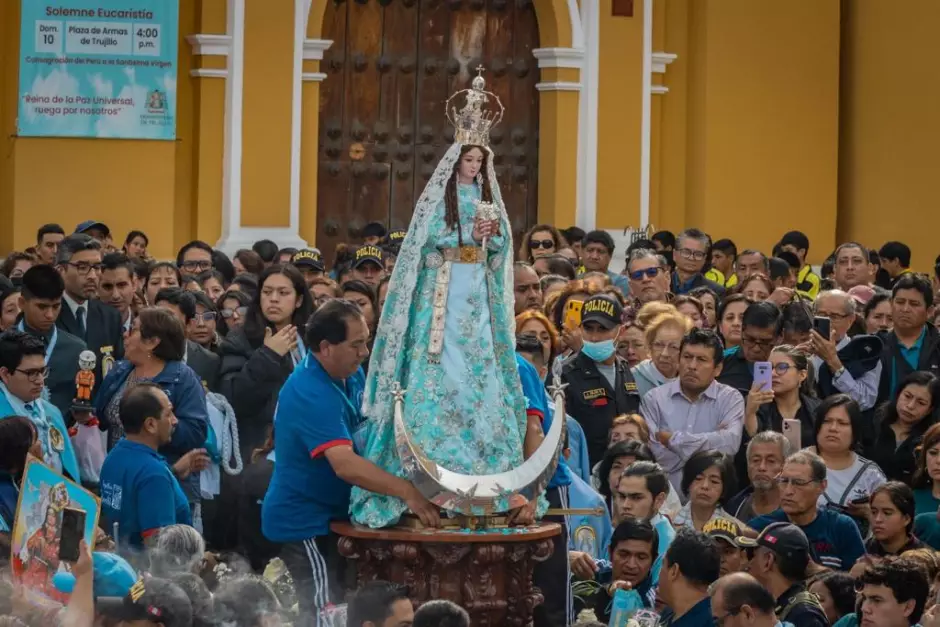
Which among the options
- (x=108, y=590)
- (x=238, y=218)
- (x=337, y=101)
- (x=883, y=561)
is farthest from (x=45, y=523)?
(x=337, y=101)

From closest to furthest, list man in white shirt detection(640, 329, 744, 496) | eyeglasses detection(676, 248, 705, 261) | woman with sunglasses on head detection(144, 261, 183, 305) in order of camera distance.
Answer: man in white shirt detection(640, 329, 744, 496), woman with sunglasses on head detection(144, 261, 183, 305), eyeglasses detection(676, 248, 705, 261)

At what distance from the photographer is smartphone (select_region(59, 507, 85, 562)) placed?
642 cm

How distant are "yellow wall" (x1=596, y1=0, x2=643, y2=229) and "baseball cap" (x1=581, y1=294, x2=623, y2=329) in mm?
6826

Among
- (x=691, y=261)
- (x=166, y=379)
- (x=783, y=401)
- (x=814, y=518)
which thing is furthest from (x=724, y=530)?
(x=691, y=261)

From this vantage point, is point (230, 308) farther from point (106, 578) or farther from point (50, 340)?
point (106, 578)

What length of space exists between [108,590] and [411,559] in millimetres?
1412

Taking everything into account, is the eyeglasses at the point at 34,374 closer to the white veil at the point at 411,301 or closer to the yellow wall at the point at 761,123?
the white veil at the point at 411,301

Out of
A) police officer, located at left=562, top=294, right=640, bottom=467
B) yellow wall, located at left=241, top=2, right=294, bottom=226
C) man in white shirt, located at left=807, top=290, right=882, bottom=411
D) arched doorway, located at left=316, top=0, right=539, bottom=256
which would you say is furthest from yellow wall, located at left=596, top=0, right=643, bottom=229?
police officer, located at left=562, top=294, right=640, bottom=467

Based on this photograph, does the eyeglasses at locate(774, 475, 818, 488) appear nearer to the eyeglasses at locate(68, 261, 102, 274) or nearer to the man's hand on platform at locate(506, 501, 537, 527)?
the man's hand on platform at locate(506, 501, 537, 527)

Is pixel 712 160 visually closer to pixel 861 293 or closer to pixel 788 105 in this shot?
pixel 788 105

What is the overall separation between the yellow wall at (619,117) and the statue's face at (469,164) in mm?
9094

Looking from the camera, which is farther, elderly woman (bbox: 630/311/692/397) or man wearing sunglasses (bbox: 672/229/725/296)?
man wearing sunglasses (bbox: 672/229/725/296)

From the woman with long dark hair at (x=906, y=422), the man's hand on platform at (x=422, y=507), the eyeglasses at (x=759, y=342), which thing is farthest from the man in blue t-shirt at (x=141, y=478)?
the woman with long dark hair at (x=906, y=422)

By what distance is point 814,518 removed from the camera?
8.85 metres
